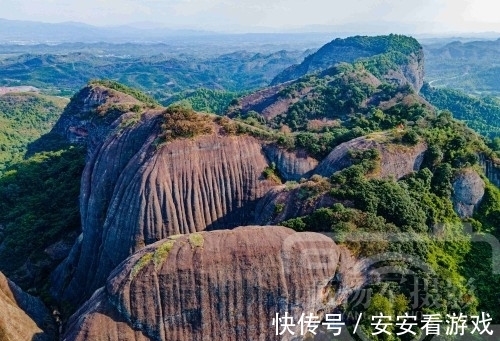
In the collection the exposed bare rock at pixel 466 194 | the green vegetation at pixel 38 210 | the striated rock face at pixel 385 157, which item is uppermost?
the striated rock face at pixel 385 157

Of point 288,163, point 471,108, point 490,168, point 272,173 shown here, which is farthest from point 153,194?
point 471,108

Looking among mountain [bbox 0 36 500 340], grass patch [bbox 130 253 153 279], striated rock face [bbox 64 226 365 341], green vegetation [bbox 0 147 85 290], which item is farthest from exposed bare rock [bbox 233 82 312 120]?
grass patch [bbox 130 253 153 279]

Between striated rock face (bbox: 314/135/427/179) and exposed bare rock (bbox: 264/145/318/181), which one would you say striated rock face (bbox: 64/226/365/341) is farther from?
exposed bare rock (bbox: 264/145/318/181)

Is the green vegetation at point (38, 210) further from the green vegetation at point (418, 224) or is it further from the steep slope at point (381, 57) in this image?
the steep slope at point (381, 57)

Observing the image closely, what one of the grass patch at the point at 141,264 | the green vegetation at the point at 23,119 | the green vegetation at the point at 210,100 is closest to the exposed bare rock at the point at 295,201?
the grass patch at the point at 141,264

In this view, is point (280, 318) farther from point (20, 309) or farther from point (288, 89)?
point (288, 89)

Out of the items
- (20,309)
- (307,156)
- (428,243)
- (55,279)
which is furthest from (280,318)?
(55,279)
